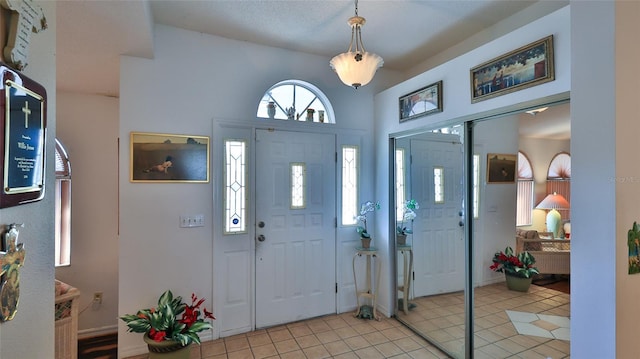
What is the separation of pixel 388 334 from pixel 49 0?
3308 millimetres

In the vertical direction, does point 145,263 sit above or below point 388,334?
above

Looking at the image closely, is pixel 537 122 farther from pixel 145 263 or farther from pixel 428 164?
pixel 145 263

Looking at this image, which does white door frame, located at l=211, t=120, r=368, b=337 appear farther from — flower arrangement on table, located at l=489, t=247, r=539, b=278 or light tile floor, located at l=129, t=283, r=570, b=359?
flower arrangement on table, located at l=489, t=247, r=539, b=278

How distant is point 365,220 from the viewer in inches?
138

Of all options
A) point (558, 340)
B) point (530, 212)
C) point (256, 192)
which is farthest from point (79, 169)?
point (558, 340)

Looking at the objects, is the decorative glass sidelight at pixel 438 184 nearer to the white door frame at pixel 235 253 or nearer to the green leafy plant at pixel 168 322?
the white door frame at pixel 235 253

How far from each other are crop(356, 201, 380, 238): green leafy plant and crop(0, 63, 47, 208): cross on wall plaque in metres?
2.88

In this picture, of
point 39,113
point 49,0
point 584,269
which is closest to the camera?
point 39,113

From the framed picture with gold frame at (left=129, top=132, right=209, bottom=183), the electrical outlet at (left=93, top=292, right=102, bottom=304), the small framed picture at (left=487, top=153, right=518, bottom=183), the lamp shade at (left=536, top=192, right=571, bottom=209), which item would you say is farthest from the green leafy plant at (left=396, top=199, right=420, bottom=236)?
the electrical outlet at (left=93, top=292, right=102, bottom=304)

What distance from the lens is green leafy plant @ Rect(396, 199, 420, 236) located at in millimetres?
3068

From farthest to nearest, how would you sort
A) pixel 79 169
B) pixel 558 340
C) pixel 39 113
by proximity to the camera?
pixel 79 169
pixel 558 340
pixel 39 113

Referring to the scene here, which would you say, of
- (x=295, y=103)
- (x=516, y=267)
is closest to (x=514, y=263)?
(x=516, y=267)

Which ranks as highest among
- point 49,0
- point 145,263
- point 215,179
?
point 49,0

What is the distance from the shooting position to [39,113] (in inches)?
32.4
